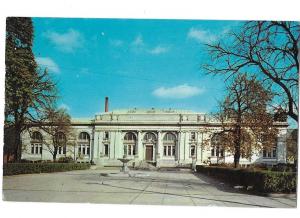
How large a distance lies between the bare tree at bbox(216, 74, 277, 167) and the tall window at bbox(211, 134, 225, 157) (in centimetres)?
33

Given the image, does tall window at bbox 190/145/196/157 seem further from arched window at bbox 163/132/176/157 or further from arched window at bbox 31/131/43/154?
arched window at bbox 31/131/43/154

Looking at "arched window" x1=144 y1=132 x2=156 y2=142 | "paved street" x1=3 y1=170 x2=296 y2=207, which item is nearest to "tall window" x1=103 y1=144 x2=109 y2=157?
"arched window" x1=144 y1=132 x2=156 y2=142

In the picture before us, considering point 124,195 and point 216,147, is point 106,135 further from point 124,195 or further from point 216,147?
point 124,195

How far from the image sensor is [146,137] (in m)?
20.6

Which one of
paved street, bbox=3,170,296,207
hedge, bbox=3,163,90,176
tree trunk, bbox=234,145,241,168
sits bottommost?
paved street, bbox=3,170,296,207

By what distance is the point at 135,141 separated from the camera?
→ 1934cm

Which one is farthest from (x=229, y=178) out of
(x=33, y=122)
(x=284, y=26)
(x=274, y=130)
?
(x=33, y=122)

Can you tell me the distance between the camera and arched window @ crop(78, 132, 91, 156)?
61.2ft

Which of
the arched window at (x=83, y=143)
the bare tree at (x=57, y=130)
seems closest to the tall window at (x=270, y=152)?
the arched window at (x=83, y=143)

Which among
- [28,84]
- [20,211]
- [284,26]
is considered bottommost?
[20,211]

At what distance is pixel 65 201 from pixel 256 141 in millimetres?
8659

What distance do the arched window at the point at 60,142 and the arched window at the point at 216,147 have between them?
7.33m

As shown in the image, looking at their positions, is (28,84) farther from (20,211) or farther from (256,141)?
(256,141)

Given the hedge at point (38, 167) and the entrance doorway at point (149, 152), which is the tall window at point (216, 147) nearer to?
the entrance doorway at point (149, 152)
